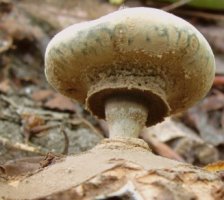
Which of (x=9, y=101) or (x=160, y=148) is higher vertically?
(x=9, y=101)

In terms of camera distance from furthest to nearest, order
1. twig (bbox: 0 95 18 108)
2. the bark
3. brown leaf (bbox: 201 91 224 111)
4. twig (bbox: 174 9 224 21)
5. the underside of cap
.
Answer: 1. twig (bbox: 174 9 224 21)
2. brown leaf (bbox: 201 91 224 111)
3. twig (bbox: 0 95 18 108)
4. the underside of cap
5. the bark

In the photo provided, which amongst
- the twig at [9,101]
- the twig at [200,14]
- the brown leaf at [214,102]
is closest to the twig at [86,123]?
the twig at [9,101]

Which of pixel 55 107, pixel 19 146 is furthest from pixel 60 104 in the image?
pixel 19 146

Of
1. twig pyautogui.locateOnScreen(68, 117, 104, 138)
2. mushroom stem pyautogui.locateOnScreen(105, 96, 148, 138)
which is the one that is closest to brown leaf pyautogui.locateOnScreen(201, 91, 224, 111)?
twig pyautogui.locateOnScreen(68, 117, 104, 138)

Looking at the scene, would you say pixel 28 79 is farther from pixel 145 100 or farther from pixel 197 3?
pixel 145 100

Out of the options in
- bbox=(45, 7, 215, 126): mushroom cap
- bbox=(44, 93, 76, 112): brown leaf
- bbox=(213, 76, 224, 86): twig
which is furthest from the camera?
bbox=(213, 76, 224, 86): twig

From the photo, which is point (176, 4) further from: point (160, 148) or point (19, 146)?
point (19, 146)

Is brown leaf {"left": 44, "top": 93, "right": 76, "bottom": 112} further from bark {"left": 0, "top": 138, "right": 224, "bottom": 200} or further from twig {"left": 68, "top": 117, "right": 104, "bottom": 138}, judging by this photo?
bark {"left": 0, "top": 138, "right": 224, "bottom": 200}

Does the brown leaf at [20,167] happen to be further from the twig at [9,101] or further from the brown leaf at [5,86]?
the brown leaf at [5,86]
